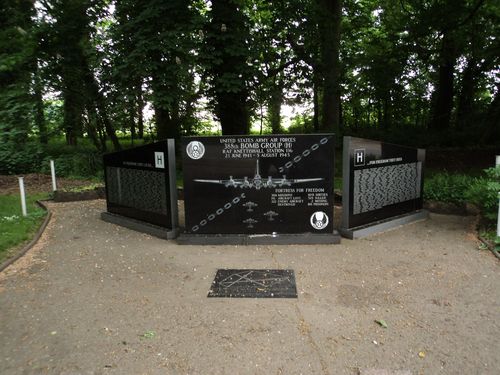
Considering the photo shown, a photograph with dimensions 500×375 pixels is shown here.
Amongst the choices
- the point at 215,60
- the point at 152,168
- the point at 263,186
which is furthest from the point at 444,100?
the point at 152,168

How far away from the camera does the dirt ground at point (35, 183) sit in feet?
39.2

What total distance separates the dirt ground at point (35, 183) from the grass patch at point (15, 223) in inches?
40.2

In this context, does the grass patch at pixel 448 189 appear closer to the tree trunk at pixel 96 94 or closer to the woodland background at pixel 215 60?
the woodland background at pixel 215 60

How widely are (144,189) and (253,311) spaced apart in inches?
158

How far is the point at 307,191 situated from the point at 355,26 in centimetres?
1322

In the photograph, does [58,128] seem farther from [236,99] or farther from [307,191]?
[307,191]

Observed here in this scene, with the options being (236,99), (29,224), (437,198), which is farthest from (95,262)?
(236,99)

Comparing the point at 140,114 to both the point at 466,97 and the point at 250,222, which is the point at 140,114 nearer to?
the point at 250,222

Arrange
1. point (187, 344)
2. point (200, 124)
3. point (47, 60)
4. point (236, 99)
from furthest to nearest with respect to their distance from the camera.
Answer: point (200, 124) < point (47, 60) < point (236, 99) < point (187, 344)

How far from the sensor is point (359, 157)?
277 inches

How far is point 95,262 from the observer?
6141mm

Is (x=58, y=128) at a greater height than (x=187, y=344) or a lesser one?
greater

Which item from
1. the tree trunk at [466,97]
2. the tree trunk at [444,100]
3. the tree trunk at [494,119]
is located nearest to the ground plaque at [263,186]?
the tree trunk at [494,119]

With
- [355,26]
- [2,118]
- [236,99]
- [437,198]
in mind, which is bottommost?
[437,198]
